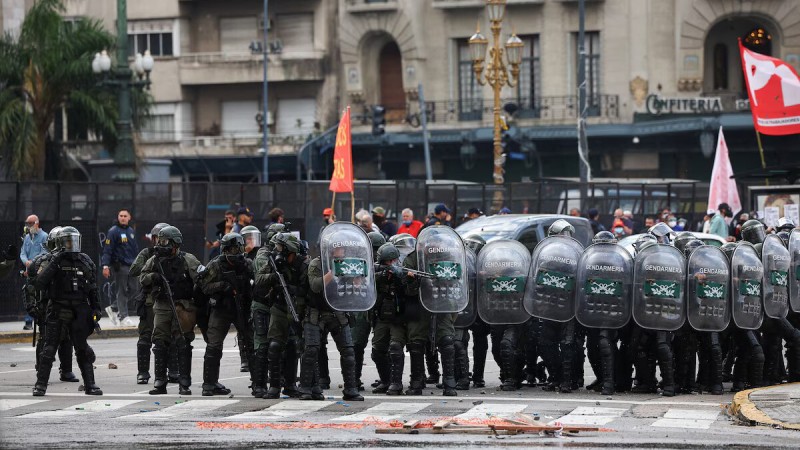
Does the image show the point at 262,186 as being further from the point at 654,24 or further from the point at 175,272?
the point at 654,24

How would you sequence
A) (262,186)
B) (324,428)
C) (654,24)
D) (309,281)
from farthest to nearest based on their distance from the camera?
1. (654,24)
2. (262,186)
3. (309,281)
4. (324,428)

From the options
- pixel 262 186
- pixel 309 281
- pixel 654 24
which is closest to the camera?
pixel 309 281

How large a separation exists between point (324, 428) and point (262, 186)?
18.1 m

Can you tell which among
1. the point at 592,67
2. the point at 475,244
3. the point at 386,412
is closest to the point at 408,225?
the point at 475,244

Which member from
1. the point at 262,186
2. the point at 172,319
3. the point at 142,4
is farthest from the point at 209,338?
the point at 142,4

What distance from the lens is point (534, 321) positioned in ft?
55.9

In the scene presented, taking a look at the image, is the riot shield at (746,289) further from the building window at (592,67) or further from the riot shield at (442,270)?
the building window at (592,67)

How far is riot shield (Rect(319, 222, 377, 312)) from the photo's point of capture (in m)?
15.6

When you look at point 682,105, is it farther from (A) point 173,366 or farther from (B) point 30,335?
(A) point 173,366

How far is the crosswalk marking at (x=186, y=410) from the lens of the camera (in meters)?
14.1

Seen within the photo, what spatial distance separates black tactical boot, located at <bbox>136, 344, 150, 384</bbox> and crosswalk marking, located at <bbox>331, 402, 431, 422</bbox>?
324 centimetres

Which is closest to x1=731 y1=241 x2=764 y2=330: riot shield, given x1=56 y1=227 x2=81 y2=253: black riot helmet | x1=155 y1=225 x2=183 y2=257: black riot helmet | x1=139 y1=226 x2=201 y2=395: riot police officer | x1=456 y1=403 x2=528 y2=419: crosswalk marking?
x1=456 y1=403 x2=528 y2=419: crosswalk marking

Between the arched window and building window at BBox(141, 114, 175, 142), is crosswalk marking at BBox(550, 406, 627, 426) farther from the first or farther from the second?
building window at BBox(141, 114, 175, 142)

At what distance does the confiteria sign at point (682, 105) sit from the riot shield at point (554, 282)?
34.7 metres
